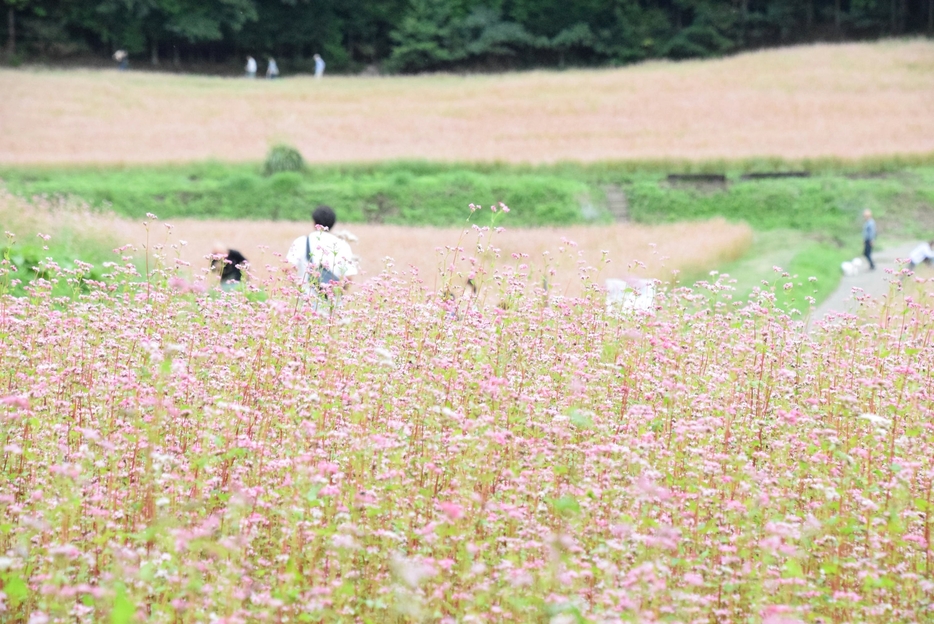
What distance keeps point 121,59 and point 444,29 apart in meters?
19.1

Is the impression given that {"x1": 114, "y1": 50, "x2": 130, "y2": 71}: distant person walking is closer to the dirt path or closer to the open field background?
the open field background

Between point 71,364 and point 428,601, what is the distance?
284cm

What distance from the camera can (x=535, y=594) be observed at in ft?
12.0

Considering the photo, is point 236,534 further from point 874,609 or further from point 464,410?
point 874,609

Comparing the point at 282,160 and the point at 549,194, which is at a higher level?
the point at 282,160

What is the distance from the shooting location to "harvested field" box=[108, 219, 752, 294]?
1731 cm

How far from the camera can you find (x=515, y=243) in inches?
826

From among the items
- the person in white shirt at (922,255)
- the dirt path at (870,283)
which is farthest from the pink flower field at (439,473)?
the person in white shirt at (922,255)

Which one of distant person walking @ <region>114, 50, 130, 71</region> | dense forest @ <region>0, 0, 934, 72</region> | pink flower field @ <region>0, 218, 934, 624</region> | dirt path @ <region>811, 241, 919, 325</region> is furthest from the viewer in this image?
dense forest @ <region>0, 0, 934, 72</region>

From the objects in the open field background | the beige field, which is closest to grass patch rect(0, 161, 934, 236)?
the beige field

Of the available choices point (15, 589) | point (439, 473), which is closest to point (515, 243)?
point (439, 473)

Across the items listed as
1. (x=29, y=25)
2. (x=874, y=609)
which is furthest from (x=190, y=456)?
(x=29, y=25)

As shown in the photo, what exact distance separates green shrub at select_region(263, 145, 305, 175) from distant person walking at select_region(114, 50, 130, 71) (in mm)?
29372

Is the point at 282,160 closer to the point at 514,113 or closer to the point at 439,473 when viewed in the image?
the point at 514,113
